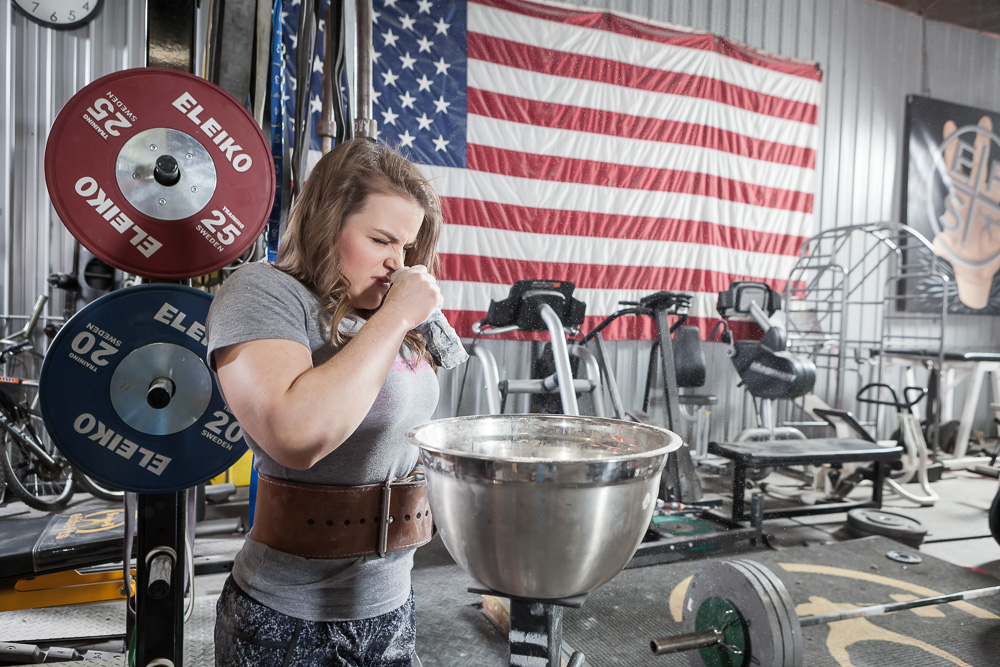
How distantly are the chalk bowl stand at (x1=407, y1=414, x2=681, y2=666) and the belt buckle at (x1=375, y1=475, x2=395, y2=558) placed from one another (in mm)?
285

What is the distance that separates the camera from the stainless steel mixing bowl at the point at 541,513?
50cm

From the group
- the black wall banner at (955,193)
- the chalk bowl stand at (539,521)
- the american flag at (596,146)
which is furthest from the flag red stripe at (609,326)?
the chalk bowl stand at (539,521)

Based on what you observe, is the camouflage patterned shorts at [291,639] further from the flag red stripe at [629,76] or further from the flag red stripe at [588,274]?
the flag red stripe at [629,76]

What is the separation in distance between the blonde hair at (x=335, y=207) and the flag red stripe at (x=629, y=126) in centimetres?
309

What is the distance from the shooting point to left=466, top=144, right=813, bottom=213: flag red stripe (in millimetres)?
3842

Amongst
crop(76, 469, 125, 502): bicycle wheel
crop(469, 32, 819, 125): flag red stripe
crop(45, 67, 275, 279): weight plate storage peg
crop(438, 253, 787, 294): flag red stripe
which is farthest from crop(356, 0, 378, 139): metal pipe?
crop(76, 469, 125, 502): bicycle wheel

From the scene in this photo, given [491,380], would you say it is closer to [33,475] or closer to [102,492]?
[102,492]

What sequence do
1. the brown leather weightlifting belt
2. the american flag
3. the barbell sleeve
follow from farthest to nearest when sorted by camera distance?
the american flag < the barbell sleeve < the brown leather weightlifting belt

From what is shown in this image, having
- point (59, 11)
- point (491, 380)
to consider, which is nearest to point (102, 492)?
point (491, 380)

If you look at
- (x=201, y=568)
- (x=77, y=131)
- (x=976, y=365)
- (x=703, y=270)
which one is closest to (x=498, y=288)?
(x=703, y=270)

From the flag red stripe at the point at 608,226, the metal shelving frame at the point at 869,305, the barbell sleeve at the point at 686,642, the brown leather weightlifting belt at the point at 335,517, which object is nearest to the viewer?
the brown leather weightlifting belt at the point at 335,517

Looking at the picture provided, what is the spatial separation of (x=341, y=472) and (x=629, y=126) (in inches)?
156

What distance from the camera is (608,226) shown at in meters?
4.16

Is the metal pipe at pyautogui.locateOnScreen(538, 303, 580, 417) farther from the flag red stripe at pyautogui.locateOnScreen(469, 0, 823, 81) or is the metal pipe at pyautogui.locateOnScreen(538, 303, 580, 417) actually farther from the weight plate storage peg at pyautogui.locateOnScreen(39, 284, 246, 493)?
the flag red stripe at pyautogui.locateOnScreen(469, 0, 823, 81)
